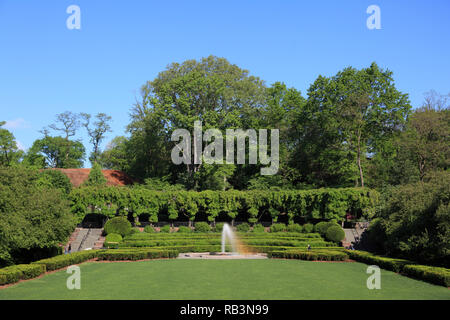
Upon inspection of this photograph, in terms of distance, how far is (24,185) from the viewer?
103ft

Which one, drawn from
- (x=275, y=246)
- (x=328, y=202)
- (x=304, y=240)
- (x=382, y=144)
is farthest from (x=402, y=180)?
(x=275, y=246)

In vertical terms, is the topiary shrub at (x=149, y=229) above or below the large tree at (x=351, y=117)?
below

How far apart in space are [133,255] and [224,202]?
18.8 metres

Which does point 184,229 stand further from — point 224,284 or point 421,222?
point 224,284

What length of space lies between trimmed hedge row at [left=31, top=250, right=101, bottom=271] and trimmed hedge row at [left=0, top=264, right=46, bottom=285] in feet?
3.80

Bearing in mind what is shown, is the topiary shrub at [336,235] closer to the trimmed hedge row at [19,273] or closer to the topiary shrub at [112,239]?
the topiary shrub at [112,239]

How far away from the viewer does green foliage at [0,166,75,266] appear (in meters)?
27.2

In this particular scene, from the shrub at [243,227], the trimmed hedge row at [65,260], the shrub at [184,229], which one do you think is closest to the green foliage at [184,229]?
the shrub at [184,229]

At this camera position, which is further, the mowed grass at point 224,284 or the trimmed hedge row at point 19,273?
the trimmed hedge row at point 19,273

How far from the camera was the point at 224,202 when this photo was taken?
51.0 m

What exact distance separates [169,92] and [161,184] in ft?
39.9

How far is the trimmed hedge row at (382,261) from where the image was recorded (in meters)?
26.4

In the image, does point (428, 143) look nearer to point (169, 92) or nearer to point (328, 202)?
point (328, 202)

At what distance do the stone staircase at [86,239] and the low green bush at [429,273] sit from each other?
28.7m
